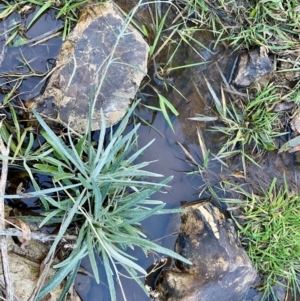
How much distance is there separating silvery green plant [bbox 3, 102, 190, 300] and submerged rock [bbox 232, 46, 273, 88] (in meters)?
0.71

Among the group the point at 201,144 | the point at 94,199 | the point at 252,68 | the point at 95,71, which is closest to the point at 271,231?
the point at 201,144

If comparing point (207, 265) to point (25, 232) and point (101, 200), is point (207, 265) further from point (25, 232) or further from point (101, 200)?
point (25, 232)

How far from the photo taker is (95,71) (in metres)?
1.97

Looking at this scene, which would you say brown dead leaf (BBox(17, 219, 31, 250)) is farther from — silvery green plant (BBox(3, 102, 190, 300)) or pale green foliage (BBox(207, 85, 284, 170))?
pale green foliage (BBox(207, 85, 284, 170))

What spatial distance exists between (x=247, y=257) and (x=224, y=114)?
0.75 meters

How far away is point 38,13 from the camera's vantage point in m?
2.00

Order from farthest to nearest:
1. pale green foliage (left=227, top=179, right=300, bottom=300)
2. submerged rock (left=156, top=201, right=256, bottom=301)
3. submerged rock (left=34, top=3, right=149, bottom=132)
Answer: pale green foliage (left=227, top=179, right=300, bottom=300) → submerged rock (left=156, top=201, right=256, bottom=301) → submerged rock (left=34, top=3, right=149, bottom=132)

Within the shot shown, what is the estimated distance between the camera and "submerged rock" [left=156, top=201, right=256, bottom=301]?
2.15m

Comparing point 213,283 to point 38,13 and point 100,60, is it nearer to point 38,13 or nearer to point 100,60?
point 100,60

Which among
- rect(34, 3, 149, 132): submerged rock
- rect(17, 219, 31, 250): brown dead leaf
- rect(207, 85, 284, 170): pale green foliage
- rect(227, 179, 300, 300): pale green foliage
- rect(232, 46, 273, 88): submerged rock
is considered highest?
rect(34, 3, 149, 132): submerged rock

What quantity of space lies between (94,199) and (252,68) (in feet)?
3.51

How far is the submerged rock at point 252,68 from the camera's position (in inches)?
88.4

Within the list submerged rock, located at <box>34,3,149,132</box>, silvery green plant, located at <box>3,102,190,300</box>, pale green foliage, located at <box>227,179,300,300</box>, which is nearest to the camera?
silvery green plant, located at <box>3,102,190,300</box>

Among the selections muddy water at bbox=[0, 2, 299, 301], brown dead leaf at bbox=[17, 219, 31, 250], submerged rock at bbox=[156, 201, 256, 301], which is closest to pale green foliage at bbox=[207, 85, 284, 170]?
muddy water at bbox=[0, 2, 299, 301]
